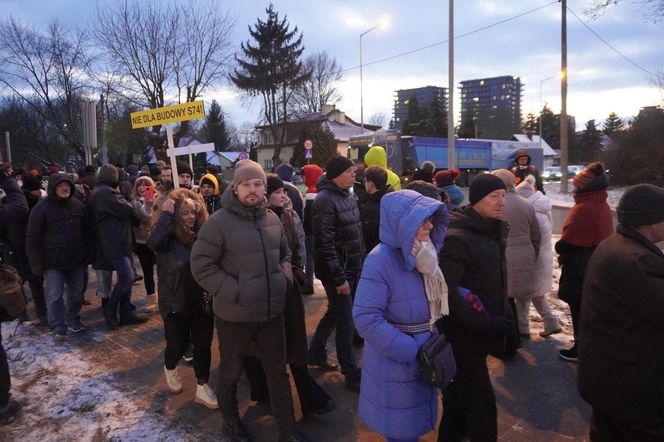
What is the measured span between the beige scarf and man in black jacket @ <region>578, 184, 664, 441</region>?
76 centimetres

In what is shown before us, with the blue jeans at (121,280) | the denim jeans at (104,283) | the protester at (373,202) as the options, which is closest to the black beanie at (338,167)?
the protester at (373,202)

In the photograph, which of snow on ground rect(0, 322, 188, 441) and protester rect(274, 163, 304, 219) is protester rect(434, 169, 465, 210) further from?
snow on ground rect(0, 322, 188, 441)

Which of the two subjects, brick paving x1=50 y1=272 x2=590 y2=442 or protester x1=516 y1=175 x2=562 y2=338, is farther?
protester x1=516 y1=175 x2=562 y2=338

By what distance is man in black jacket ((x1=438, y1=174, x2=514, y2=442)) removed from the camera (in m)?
2.61

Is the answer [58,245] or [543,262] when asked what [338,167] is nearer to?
[543,262]

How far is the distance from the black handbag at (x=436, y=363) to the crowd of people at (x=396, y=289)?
6cm

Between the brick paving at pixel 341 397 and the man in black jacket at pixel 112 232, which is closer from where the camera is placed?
the brick paving at pixel 341 397

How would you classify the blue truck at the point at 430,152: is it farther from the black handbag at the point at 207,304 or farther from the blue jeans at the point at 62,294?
the black handbag at the point at 207,304

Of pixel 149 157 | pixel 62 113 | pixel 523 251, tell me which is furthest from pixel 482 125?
pixel 523 251

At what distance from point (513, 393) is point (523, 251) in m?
1.45

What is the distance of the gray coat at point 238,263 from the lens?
2.94 m

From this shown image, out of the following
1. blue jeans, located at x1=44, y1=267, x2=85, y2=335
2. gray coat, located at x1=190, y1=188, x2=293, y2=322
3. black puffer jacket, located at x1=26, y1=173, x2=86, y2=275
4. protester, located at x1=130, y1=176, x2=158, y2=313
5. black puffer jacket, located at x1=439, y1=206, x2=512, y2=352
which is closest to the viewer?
black puffer jacket, located at x1=439, y1=206, x2=512, y2=352

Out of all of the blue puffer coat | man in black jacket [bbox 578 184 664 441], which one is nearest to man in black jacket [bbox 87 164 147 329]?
the blue puffer coat

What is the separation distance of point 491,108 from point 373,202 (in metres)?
93.9
